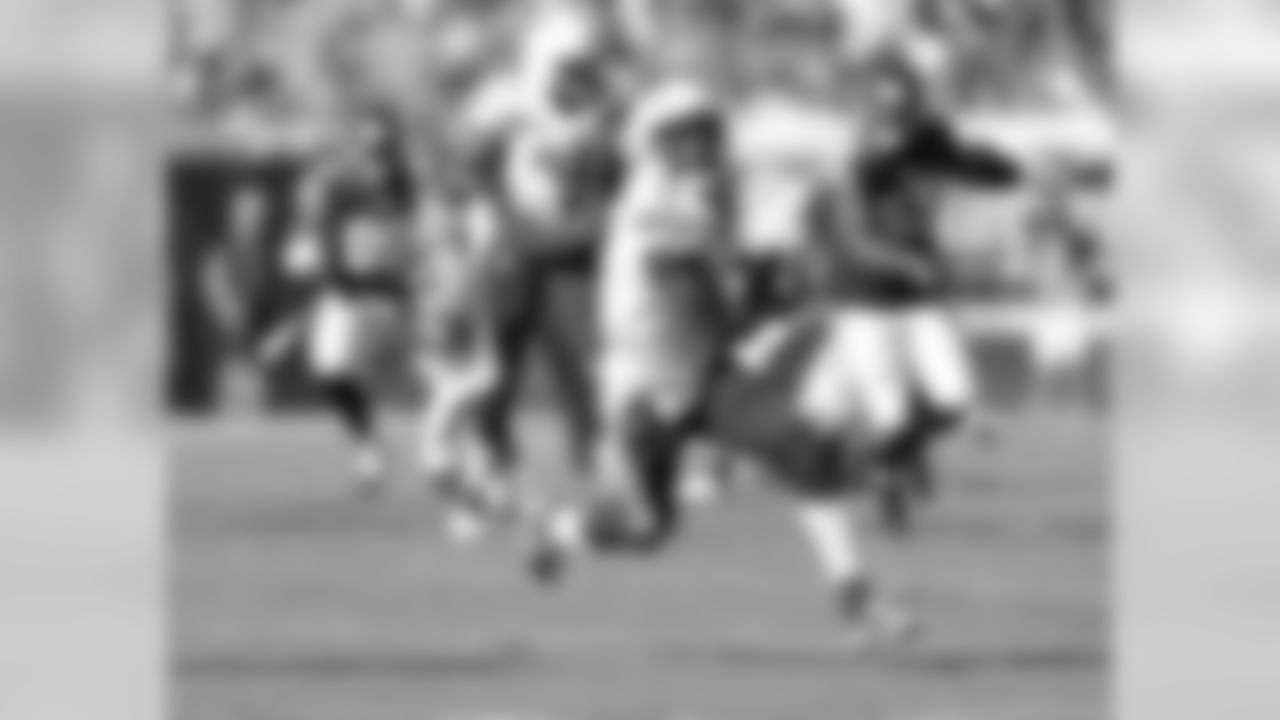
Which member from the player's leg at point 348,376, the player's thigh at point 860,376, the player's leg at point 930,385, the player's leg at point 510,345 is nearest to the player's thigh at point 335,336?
the player's leg at point 348,376

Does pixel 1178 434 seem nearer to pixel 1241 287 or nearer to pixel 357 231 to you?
pixel 1241 287

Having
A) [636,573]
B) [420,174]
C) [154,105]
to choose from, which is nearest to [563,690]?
[636,573]

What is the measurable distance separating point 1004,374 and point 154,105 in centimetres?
201

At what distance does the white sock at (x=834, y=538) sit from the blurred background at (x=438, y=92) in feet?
1.79

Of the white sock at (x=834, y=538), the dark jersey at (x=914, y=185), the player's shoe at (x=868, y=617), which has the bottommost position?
the player's shoe at (x=868, y=617)

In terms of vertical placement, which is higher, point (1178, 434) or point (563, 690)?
point (1178, 434)

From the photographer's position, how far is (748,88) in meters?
5.79

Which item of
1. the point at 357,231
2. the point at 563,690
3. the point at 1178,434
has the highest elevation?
the point at 357,231

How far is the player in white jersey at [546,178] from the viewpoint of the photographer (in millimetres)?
5805

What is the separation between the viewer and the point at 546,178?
19.1 ft

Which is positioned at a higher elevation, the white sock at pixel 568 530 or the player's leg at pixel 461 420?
the player's leg at pixel 461 420

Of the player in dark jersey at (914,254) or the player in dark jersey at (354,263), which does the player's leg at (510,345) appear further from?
the player in dark jersey at (914,254)

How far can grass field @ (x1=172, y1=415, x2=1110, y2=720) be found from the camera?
19.0 ft

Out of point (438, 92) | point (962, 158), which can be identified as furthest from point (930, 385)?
point (438, 92)
